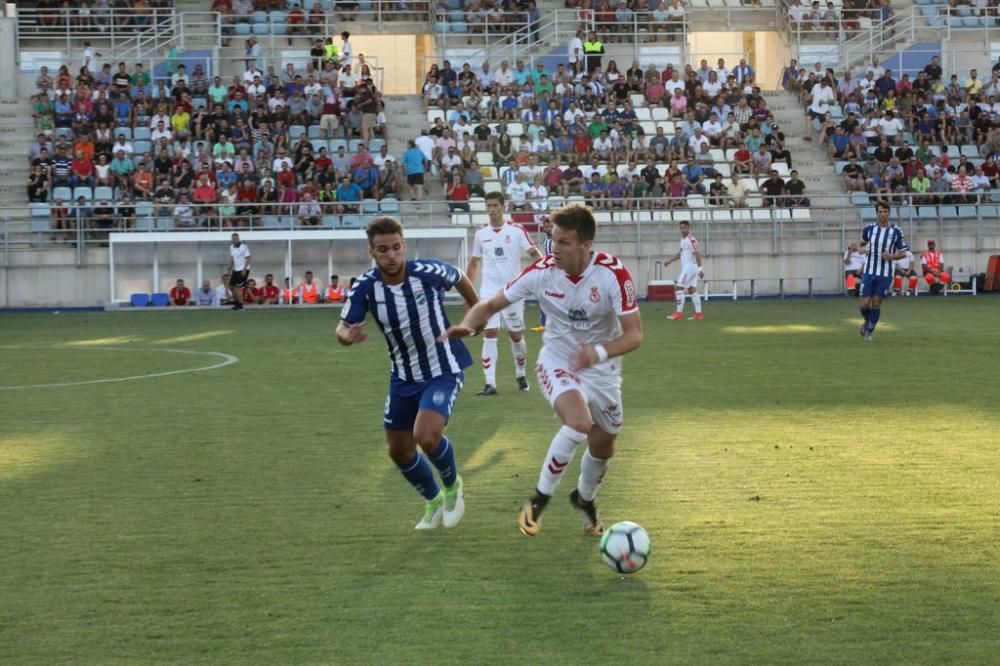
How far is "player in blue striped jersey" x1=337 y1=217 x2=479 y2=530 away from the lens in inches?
337

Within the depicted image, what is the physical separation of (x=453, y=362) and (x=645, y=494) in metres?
1.70

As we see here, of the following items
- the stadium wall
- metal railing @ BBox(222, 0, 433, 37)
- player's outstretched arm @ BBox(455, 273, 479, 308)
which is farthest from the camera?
metal railing @ BBox(222, 0, 433, 37)

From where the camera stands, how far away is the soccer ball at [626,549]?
→ 7.14 metres

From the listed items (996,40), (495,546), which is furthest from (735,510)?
(996,40)

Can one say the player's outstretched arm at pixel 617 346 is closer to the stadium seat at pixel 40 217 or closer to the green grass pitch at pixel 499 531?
the green grass pitch at pixel 499 531

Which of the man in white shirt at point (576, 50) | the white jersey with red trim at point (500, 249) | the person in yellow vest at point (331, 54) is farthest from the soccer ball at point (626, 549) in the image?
the man in white shirt at point (576, 50)

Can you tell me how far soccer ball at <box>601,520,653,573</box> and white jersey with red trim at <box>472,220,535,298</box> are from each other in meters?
9.64

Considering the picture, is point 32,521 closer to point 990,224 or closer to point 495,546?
point 495,546

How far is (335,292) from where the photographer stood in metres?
36.2

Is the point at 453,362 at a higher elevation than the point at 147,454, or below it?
higher

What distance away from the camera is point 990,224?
39.4 m

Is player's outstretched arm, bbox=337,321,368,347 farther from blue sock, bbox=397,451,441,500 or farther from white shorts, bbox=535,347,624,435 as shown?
white shorts, bbox=535,347,624,435

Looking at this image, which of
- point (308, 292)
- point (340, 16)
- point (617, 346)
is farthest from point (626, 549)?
point (340, 16)

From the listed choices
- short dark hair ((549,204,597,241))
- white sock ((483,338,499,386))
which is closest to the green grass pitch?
white sock ((483,338,499,386))
